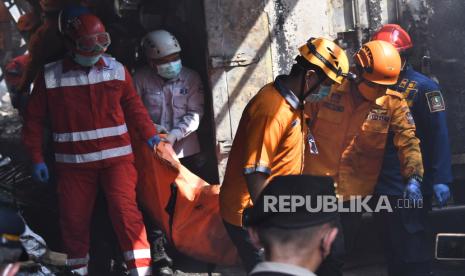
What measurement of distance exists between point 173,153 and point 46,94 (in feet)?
3.76

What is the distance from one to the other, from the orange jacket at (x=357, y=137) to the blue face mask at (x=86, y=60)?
174cm

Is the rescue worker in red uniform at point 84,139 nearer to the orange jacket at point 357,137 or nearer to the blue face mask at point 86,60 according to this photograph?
the blue face mask at point 86,60

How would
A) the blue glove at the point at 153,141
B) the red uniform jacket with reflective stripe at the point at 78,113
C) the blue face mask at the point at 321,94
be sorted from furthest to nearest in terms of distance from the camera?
the blue glove at the point at 153,141
the red uniform jacket with reflective stripe at the point at 78,113
the blue face mask at the point at 321,94

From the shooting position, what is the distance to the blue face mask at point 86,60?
5.60 meters

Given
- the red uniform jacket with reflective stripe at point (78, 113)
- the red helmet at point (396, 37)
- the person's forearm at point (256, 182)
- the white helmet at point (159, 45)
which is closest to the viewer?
the person's forearm at point (256, 182)

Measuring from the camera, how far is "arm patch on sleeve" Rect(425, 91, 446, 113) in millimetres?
5770

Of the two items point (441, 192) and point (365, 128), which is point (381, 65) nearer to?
point (365, 128)

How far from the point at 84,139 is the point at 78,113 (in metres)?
0.21

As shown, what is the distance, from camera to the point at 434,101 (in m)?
5.79

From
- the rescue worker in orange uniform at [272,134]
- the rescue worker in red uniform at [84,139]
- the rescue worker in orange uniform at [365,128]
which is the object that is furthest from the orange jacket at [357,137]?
the rescue worker in red uniform at [84,139]

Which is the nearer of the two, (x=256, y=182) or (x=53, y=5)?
(x=256, y=182)

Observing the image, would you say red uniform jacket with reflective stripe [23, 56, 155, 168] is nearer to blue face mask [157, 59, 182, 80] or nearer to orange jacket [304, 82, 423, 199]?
blue face mask [157, 59, 182, 80]

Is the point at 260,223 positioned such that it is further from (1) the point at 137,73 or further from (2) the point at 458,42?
(2) the point at 458,42

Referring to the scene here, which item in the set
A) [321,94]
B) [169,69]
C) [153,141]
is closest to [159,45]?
[169,69]
